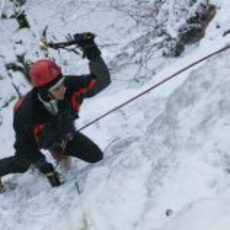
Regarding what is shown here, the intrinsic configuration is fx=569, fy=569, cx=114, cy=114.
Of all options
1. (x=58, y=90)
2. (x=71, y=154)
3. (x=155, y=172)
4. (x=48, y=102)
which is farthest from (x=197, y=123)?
(x=71, y=154)

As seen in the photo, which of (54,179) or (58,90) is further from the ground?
(58,90)

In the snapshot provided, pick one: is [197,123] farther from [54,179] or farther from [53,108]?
[54,179]

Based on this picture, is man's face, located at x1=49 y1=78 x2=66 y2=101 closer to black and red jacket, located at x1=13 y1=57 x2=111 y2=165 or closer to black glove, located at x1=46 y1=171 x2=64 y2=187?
black and red jacket, located at x1=13 y1=57 x2=111 y2=165

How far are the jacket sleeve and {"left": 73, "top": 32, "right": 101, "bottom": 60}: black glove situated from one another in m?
0.75

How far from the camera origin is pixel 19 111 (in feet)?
14.9

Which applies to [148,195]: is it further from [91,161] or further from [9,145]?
[9,145]

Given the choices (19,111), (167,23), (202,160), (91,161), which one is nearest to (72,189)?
(91,161)

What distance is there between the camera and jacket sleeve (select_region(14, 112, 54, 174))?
4.56 metres

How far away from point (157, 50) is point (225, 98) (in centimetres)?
428

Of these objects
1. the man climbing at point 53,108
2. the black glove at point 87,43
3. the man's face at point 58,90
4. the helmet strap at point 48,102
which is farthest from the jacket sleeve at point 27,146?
the black glove at point 87,43

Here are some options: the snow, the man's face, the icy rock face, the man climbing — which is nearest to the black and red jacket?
the man climbing

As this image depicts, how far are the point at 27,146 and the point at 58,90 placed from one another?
582 mm

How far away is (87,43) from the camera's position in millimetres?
4551

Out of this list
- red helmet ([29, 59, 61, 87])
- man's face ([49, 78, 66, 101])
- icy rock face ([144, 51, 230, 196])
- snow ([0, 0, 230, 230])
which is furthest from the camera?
man's face ([49, 78, 66, 101])
